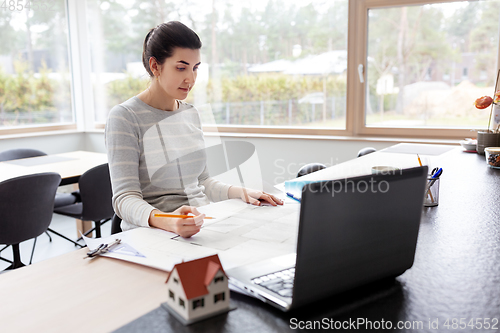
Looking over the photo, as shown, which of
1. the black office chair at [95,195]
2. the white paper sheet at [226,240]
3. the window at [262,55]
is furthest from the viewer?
the window at [262,55]

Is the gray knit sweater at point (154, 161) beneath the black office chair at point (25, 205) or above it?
above

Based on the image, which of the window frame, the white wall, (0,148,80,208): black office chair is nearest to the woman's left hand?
the window frame

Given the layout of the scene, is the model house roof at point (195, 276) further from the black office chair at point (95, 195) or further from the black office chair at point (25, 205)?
the black office chair at point (95, 195)

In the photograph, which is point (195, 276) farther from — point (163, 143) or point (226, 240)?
point (163, 143)

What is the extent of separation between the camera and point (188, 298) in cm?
60

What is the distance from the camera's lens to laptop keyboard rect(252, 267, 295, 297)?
2.21 feet

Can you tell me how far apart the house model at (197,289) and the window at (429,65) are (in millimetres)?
3236

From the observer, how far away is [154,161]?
1.52 metres

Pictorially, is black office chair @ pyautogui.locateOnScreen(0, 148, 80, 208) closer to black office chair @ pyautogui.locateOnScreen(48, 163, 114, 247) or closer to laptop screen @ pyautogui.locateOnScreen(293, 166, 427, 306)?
black office chair @ pyautogui.locateOnScreen(48, 163, 114, 247)

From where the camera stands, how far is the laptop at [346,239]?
1.95 ft

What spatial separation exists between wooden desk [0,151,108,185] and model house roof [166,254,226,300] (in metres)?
2.21

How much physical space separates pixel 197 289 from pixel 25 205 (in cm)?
198

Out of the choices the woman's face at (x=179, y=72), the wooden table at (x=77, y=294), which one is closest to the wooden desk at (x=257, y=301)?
the wooden table at (x=77, y=294)

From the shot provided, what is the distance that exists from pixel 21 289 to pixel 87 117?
4.61 metres
